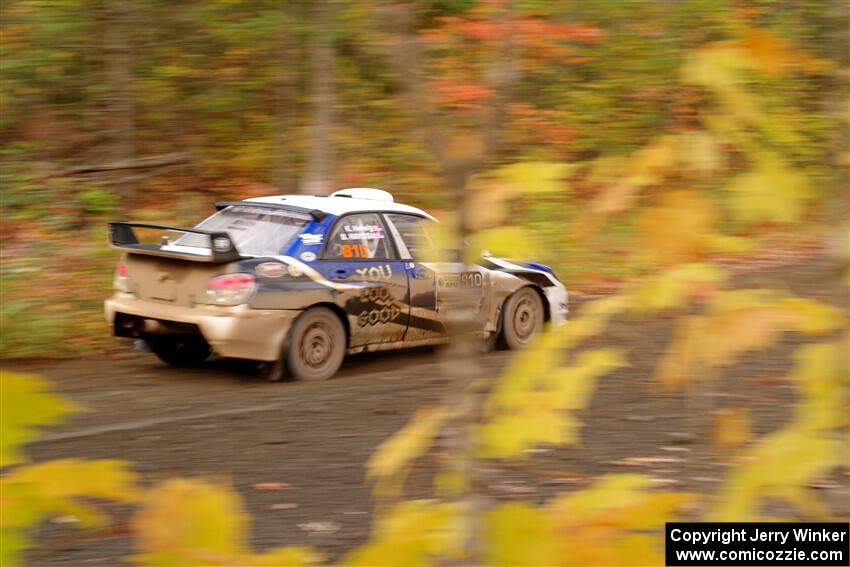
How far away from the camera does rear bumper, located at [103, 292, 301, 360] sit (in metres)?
8.63

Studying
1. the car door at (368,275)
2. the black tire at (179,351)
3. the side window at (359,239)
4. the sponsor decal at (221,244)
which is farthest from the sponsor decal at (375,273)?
the black tire at (179,351)

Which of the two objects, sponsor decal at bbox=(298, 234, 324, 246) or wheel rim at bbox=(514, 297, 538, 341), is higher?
sponsor decal at bbox=(298, 234, 324, 246)

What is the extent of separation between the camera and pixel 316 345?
921cm

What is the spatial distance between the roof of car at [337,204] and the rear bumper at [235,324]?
3.41ft

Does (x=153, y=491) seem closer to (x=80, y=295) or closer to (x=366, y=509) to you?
(x=366, y=509)

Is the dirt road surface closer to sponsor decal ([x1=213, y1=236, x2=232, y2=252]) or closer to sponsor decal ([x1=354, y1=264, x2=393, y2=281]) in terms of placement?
sponsor decal ([x1=354, y1=264, x2=393, y2=281])

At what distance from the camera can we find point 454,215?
5.67 feet

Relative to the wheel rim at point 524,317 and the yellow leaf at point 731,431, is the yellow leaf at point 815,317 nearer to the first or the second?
the yellow leaf at point 731,431

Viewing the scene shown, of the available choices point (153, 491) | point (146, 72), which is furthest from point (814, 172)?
point (146, 72)

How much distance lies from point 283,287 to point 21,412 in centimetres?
731

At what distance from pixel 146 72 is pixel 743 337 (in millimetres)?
16022

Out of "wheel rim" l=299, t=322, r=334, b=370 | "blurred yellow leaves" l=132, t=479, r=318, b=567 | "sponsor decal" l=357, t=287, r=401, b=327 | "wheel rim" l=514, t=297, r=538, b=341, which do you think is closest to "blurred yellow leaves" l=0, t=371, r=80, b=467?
"blurred yellow leaves" l=132, t=479, r=318, b=567

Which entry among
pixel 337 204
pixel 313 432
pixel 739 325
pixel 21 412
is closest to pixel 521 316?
pixel 337 204

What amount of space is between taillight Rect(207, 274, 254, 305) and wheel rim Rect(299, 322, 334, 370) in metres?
0.67
